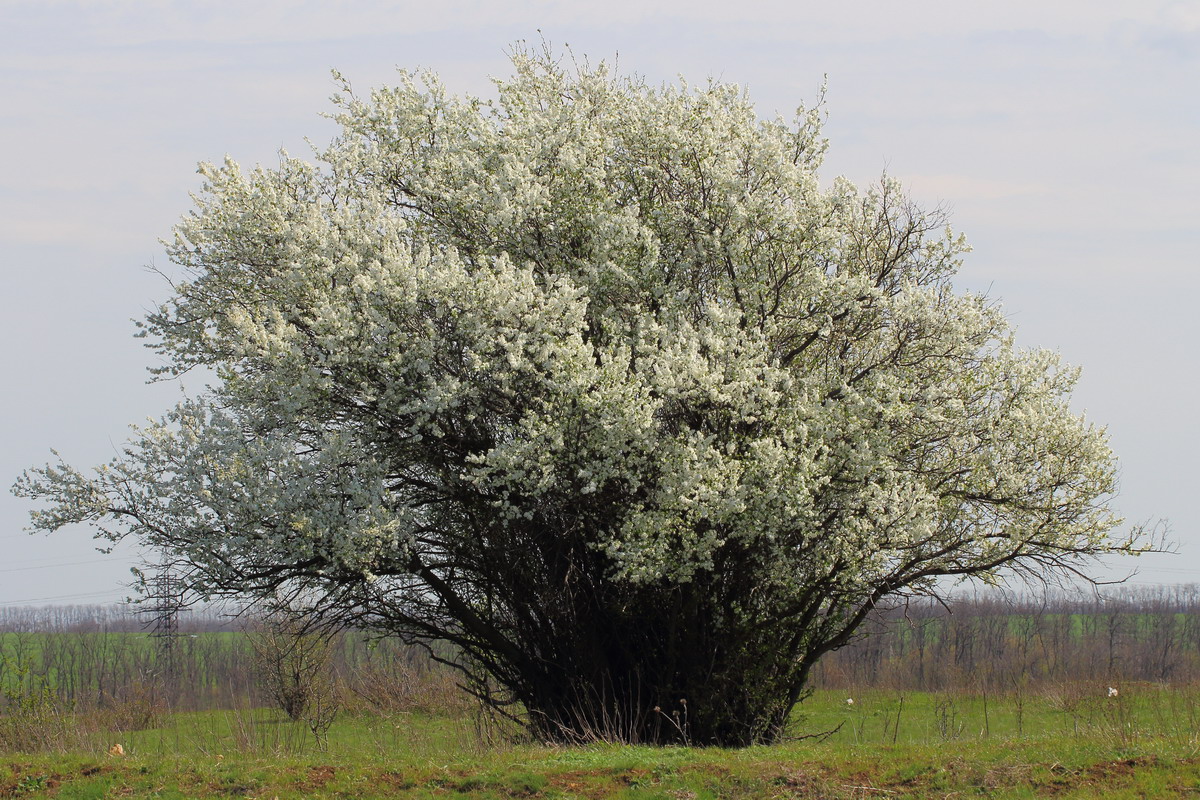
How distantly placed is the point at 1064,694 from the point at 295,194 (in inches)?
911

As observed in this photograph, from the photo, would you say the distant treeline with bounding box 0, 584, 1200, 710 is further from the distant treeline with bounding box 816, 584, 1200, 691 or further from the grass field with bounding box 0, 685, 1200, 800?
the grass field with bounding box 0, 685, 1200, 800

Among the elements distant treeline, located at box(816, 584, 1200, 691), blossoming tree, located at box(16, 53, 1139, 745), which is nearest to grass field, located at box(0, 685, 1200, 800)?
blossoming tree, located at box(16, 53, 1139, 745)

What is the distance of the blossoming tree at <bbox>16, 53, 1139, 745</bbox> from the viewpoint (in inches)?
610

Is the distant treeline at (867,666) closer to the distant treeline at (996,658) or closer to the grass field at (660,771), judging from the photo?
the distant treeline at (996,658)

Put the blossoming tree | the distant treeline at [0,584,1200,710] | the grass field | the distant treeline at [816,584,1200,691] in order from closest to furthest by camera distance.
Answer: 1. the grass field
2. the blossoming tree
3. the distant treeline at [0,584,1200,710]
4. the distant treeline at [816,584,1200,691]

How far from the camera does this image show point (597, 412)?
15.2m

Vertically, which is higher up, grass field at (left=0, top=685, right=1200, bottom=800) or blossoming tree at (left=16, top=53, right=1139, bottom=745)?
blossoming tree at (left=16, top=53, right=1139, bottom=745)

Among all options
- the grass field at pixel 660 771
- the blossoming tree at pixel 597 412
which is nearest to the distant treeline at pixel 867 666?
the blossoming tree at pixel 597 412

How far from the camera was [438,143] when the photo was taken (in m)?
19.1

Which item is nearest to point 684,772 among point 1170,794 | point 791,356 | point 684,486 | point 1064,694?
point 684,486

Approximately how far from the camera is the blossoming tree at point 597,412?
1548 centimetres

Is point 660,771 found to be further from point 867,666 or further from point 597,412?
point 867,666

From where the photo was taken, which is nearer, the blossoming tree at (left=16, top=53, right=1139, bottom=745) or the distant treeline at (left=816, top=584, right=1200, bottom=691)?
the blossoming tree at (left=16, top=53, right=1139, bottom=745)

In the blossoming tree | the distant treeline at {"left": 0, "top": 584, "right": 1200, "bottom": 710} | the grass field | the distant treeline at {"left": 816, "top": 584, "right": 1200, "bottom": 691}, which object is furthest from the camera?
the distant treeline at {"left": 816, "top": 584, "right": 1200, "bottom": 691}
